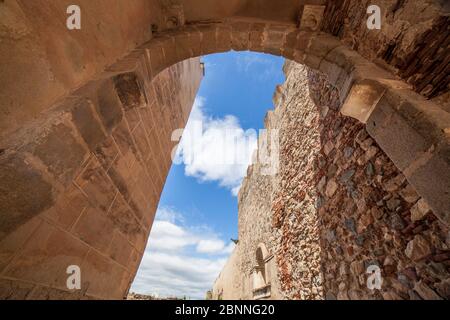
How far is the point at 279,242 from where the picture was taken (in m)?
4.91

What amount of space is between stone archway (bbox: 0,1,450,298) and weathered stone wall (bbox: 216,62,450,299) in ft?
2.22

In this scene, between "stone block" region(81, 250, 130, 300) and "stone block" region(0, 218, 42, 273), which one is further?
"stone block" region(81, 250, 130, 300)

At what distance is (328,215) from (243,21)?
298 centimetres

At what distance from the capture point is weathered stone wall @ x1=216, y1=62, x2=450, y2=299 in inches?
67.0

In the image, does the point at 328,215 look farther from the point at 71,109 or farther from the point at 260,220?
the point at 260,220

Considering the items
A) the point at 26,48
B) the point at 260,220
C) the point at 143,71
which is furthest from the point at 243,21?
the point at 260,220

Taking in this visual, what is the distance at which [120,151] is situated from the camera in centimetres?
247

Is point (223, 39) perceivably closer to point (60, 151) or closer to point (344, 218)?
point (60, 151)

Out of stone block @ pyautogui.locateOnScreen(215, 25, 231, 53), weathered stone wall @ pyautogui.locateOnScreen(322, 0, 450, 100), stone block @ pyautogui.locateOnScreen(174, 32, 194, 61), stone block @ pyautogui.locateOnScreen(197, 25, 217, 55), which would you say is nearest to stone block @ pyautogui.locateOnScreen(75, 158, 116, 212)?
stone block @ pyautogui.locateOnScreen(174, 32, 194, 61)

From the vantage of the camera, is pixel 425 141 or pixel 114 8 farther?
pixel 114 8

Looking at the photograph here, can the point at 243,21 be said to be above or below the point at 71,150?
above

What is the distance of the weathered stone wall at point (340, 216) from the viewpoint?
5.58ft
